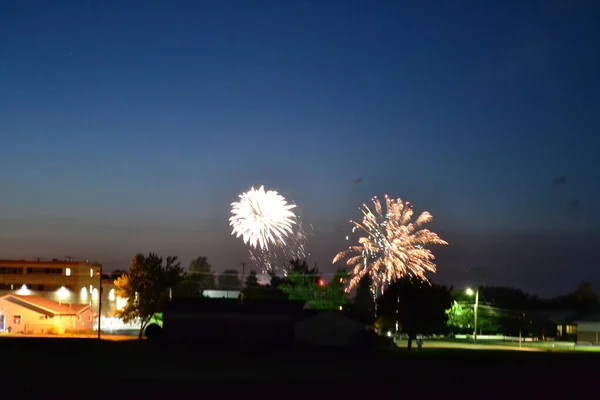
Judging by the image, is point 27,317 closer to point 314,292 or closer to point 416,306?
point 416,306

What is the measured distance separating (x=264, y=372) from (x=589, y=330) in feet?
295

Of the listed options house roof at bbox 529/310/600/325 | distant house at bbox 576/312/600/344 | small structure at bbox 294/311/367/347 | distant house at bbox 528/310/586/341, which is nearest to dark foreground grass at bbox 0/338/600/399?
small structure at bbox 294/311/367/347

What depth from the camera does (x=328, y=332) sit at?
69.7 metres

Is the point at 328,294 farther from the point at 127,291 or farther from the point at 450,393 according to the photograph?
the point at 450,393

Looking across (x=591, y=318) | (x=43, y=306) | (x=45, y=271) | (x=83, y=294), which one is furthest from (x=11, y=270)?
(x=591, y=318)

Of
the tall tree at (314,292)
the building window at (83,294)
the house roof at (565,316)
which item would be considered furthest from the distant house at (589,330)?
the building window at (83,294)

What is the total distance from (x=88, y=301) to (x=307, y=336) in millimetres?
54279

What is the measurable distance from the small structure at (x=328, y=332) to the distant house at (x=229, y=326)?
40.8 inches

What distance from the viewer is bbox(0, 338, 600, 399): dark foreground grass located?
3158 centimetres

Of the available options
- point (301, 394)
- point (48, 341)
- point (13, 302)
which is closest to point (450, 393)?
point (301, 394)

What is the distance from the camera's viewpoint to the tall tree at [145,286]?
93.3 meters

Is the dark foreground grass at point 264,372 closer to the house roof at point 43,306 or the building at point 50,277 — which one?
the house roof at point 43,306

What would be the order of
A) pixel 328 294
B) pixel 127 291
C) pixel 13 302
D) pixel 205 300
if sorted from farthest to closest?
pixel 328 294 < pixel 127 291 < pixel 13 302 < pixel 205 300

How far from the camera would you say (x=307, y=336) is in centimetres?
6969
